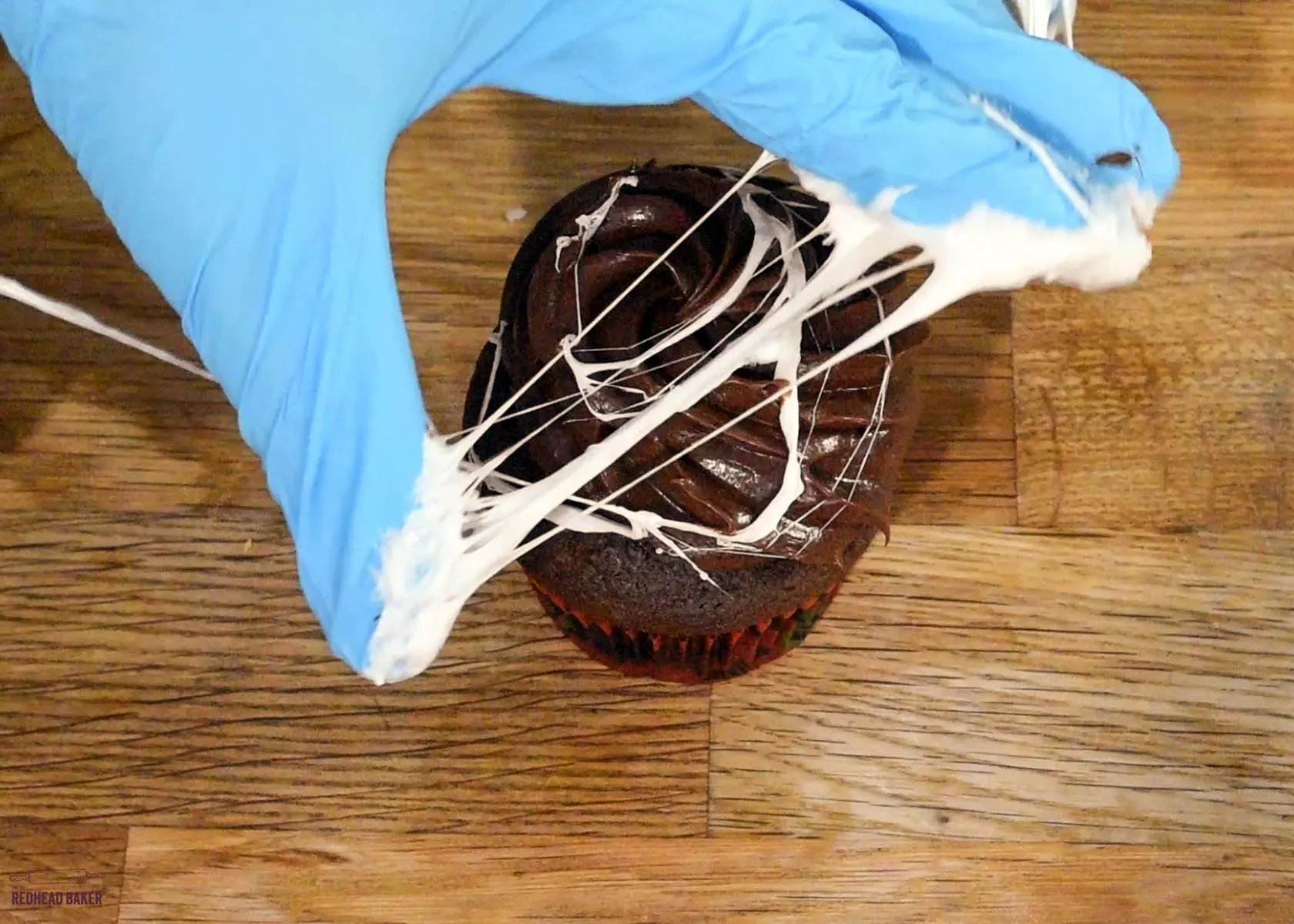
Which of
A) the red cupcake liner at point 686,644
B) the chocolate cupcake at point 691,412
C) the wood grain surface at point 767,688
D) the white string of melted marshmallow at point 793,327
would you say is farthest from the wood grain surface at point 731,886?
the white string of melted marshmallow at point 793,327

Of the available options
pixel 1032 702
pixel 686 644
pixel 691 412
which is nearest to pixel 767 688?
pixel 686 644

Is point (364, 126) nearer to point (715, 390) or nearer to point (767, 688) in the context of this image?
point (715, 390)

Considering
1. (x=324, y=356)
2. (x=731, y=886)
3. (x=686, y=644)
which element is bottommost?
(x=731, y=886)

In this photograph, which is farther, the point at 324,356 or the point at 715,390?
the point at 715,390

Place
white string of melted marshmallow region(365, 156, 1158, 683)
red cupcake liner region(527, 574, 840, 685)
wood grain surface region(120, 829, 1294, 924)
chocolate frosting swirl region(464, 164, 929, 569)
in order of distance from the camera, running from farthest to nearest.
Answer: wood grain surface region(120, 829, 1294, 924), red cupcake liner region(527, 574, 840, 685), chocolate frosting swirl region(464, 164, 929, 569), white string of melted marshmallow region(365, 156, 1158, 683)

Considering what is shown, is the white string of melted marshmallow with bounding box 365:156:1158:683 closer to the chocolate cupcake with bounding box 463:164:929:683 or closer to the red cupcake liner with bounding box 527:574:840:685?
the chocolate cupcake with bounding box 463:164:929:683

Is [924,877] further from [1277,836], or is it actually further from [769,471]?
[769,471]

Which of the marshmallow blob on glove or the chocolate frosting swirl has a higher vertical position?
the marshmallow blob on glove

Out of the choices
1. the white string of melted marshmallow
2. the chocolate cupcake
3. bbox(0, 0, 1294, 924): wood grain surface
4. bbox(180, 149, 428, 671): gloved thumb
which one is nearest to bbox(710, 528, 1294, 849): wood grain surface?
bbox(0, 0, 1294, 924): wood grain surface
